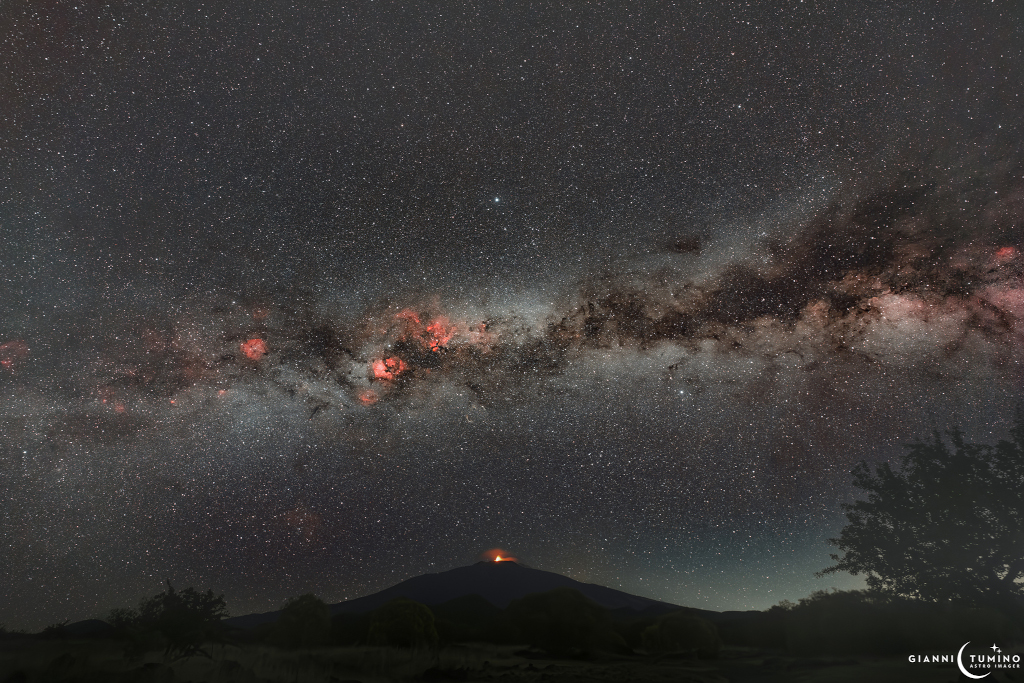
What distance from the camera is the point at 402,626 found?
9.12 m

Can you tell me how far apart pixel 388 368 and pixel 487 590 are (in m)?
5.12

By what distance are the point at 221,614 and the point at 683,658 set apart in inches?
366

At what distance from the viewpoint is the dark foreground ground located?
8.16m

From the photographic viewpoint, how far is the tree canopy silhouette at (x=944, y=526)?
8.40 metres

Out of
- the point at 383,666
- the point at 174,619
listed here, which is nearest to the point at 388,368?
the point at 383,666

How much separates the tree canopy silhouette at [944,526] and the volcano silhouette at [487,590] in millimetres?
Answer: 3998

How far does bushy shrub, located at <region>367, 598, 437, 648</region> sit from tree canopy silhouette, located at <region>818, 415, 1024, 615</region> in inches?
311

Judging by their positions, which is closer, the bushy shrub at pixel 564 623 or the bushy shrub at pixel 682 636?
the bushy shrub at pixel 682 636

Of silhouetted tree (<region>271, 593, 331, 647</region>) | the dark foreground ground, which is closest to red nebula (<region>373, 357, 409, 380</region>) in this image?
silhouetted tree (<region>271, 593, 331, 647</region>)

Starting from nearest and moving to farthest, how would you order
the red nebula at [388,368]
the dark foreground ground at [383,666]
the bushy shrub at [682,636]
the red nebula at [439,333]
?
the dark foreground ground at [383,666]
the bushy shrub at [682,636]
the red nebula at [439,333]
the red nebula at [388,368]

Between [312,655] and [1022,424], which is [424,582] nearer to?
[312,655]

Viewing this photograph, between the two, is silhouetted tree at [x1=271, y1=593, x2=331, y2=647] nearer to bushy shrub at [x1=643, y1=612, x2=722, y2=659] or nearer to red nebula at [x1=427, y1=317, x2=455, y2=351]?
red nebula at [x1=427, y1=317, x2=455, y2=351]

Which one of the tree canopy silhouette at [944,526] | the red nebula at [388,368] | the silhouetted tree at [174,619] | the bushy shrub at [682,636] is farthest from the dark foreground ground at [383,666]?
the red nebula at [388,368]

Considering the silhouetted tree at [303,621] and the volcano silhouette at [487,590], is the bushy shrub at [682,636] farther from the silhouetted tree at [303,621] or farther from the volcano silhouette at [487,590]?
the silhouetted tree at [303,621]
